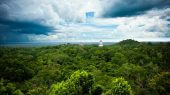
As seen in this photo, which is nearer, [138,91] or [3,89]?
[3,89]

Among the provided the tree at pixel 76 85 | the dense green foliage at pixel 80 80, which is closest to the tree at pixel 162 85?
the dense green foliage at pixel 80 80

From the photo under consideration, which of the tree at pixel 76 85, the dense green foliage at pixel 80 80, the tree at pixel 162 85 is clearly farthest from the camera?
the tree at pixel 162 85

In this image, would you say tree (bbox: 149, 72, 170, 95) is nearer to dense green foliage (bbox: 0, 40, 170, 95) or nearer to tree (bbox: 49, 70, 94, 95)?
dense green foliage (bbox: 0, 40, 170, 95)

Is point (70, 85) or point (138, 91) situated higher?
point (70, 85)

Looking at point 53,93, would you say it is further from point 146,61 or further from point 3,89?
point 146,61

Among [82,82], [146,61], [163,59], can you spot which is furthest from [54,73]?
[163,59]

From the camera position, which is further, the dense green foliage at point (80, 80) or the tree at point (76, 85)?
the dense green foliage at point (80, 80)

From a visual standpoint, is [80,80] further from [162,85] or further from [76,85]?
[162,85]

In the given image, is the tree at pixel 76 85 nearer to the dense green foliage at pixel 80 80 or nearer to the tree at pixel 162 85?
the dense green foliage at pixel 80 80

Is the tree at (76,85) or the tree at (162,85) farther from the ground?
the tree at (76,85)

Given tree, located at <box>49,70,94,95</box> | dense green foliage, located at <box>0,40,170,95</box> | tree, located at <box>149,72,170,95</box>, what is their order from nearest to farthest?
1. tree, located at <box>49,70,94,95</box>
2. dense green foliage, located at <box>0,40,170,95</box>
3. tree, located at <box>149,72,170,95</box>

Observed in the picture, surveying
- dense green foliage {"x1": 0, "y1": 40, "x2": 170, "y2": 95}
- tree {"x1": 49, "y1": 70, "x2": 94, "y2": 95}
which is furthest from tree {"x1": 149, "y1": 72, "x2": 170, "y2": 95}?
tree {"x1": 49, "y1": 70, "x2": 94, "y2": 95}
